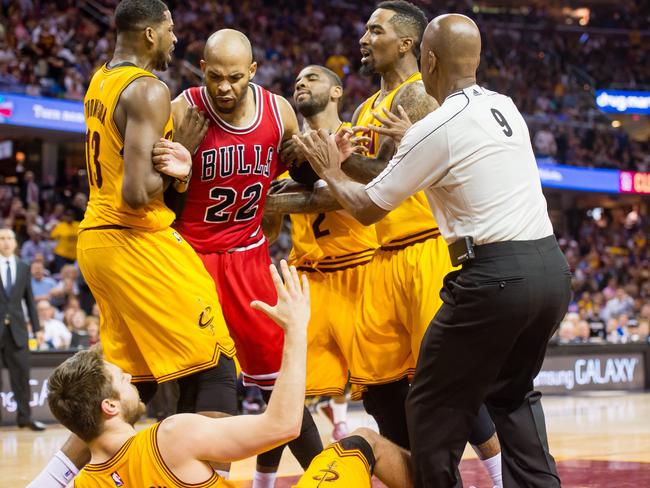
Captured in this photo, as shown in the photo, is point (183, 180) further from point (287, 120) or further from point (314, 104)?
point (314, 104)

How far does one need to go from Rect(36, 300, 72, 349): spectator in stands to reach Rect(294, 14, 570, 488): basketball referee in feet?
27.6

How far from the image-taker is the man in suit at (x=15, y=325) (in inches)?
388

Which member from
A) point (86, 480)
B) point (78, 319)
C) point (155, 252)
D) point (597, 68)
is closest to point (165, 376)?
A: point (155, 252)

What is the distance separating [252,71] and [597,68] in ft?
82.7

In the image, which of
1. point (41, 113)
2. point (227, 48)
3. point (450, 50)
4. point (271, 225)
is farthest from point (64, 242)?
point (450, 50)

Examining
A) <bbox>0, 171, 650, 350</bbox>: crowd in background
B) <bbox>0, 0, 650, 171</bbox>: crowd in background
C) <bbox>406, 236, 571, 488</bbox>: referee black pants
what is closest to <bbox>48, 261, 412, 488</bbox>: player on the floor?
<bbox>406, 236, 571, 488</bbox>: referee black pants

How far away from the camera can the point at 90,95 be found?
4.51 metres

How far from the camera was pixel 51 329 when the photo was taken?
11609 millimetres

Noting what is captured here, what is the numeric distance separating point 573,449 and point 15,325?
5584mm

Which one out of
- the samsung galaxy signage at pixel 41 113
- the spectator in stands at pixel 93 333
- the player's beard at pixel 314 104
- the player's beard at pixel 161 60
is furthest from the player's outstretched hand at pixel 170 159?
the samsung galaxy signage at pixel 41 113

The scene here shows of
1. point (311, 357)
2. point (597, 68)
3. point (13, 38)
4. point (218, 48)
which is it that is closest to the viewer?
point (218, 48)

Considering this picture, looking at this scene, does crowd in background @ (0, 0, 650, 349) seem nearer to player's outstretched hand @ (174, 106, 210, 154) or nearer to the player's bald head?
player's outstretched hand @ (174, 106, 210, 154)

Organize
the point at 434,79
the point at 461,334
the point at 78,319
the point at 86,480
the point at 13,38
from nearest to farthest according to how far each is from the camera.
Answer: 1. the point at 86,480
2. the point at 461,334
3. the point at 434,79
4. the point at 78,319
5. the point at 13,38

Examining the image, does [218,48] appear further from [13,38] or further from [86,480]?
[13,38]
